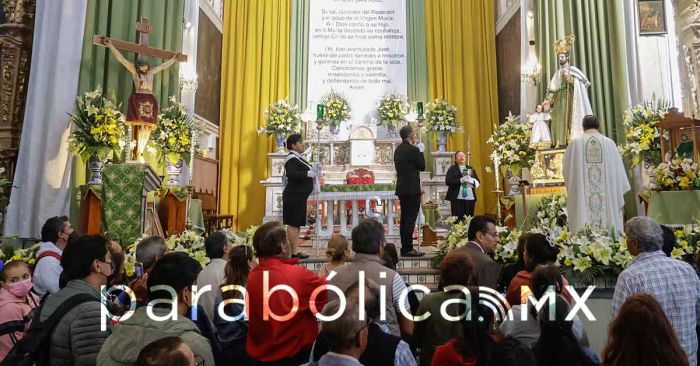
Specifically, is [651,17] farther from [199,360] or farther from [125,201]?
[199,360]

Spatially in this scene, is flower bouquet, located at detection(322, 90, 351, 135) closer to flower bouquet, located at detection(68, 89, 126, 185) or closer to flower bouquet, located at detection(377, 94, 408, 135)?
flower bouquet, located at detection(377, 94, 408, 135)

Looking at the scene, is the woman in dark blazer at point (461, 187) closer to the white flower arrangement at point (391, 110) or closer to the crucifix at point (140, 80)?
the white flower arrangement at point (391, 110)

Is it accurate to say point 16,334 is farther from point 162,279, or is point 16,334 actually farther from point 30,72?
point 30,72

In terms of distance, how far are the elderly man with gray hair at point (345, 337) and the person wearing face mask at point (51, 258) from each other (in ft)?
7.24

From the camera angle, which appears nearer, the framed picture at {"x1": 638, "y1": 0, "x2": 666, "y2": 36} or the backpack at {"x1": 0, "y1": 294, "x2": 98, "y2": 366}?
the backpack at {"x1": 0, "y1": 294, "x2": 98, "y2": 366}

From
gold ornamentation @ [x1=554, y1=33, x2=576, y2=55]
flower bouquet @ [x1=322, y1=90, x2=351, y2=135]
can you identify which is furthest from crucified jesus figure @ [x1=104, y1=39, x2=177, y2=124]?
gold ornamentation @ [x1=554, y1=33, x2=576, y2=55]

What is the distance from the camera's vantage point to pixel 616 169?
205 inches

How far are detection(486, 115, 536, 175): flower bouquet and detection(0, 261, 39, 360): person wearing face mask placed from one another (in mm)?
6372

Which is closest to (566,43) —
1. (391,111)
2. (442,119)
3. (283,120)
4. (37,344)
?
(442,119)

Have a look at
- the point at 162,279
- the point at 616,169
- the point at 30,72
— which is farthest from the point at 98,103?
the point at 616,169

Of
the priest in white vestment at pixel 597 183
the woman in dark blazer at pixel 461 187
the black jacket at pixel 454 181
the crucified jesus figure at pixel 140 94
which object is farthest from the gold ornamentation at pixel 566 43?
the crucified jesus figure at pixel 140 94

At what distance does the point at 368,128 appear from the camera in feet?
34.2

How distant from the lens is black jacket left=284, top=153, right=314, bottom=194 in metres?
5.40

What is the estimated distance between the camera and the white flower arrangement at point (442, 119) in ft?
32.3
